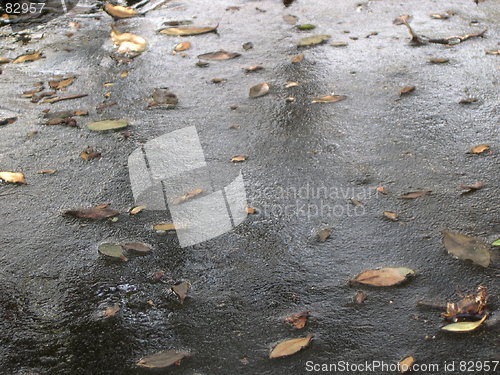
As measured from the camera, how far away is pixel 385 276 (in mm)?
2119

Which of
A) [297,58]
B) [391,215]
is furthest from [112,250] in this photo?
[297,58]

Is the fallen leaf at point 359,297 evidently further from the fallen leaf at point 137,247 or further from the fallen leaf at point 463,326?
the fallen leaf at point 137,247

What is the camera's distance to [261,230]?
243cm

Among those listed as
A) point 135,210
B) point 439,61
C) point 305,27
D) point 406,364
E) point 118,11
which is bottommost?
point 406,364

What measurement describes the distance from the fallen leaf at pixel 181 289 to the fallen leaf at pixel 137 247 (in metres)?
0.25

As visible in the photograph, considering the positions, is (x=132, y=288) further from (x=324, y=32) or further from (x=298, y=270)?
(x=324, y=32)

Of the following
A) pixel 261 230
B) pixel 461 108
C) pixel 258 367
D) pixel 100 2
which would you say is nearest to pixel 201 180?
pixel 261 230

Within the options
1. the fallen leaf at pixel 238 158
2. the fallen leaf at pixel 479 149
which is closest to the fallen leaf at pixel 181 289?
the fallen leaf at pixel 238 158

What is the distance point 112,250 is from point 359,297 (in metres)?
1.02

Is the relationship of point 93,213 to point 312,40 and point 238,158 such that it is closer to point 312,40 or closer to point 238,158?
point 238,158

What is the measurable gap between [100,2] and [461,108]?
3786 mm

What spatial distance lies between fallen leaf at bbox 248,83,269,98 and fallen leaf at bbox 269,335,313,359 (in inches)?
77.5

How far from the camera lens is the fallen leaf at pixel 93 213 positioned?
2.58 meters

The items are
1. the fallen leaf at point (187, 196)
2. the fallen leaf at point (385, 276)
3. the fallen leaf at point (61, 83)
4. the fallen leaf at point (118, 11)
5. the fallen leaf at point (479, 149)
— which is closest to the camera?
the fallen leaf at point (385, 276)
